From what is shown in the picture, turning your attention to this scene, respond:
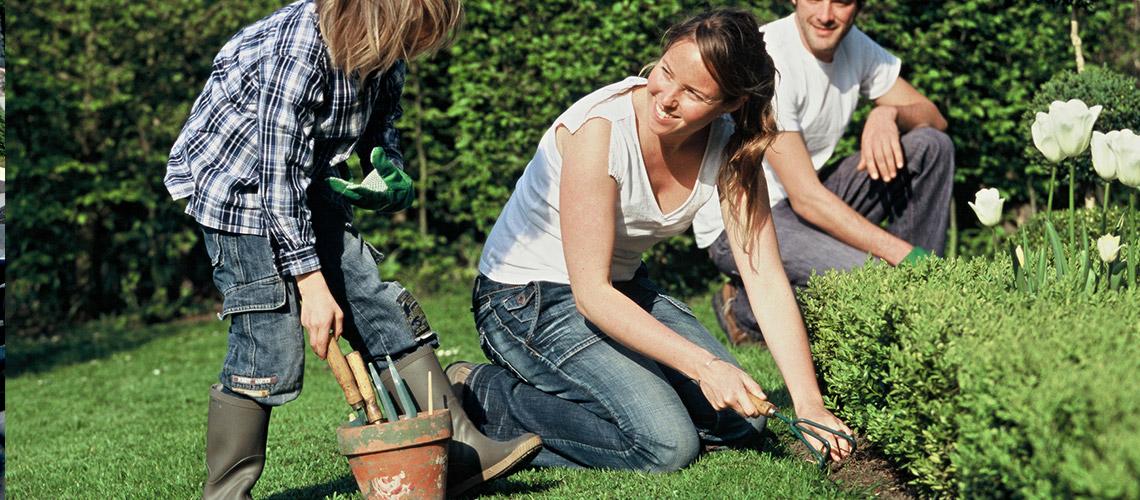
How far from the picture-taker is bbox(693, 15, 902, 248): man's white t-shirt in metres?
4.85

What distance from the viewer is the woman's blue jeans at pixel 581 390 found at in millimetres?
3434

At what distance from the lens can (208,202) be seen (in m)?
3.16

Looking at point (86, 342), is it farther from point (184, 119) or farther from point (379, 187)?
point (379, 187)

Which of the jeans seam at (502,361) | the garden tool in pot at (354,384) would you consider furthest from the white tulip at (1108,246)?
the garden tool in pot at (354,384)

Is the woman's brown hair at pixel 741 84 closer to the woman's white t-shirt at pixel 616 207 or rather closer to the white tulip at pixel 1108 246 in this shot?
the woman's white t-shirt at pixel 616 207

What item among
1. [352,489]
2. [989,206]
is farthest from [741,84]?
[352,489]

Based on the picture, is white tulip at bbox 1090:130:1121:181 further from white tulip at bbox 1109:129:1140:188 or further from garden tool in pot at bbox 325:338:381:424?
garden tool in pot at bbox 325:338:381:424

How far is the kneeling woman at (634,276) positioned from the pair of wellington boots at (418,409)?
339 millimetres

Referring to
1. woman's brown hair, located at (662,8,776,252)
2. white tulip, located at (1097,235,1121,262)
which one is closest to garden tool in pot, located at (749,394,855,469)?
woman's brown hair, located at (662,8,776,252)

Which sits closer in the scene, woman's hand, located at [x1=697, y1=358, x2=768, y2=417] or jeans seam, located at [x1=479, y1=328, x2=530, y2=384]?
woman's hand, located at [x1=697, y1=358, x2=768, y2=417]

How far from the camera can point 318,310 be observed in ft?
9.96

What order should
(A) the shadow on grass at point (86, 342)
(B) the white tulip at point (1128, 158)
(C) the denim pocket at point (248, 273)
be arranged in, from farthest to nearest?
(A) the shadow on grass at point (86, 342) → (C) the denim pocket at point (248, 273) → (B) the white tulip at point (1128, 158)

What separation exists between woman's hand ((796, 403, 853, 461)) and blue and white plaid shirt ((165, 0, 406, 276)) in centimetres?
135

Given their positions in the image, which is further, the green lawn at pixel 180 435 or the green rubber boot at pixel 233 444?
the green lawn at pixel 180 435
